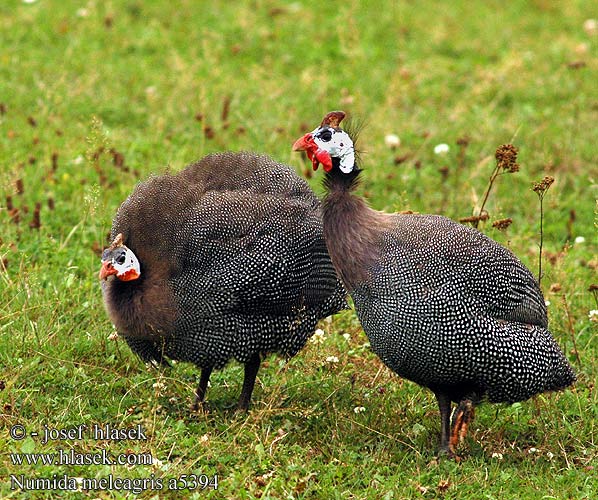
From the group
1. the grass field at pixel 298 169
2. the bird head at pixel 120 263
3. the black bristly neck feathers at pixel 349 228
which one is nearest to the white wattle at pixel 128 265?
the bird head at pixel 120 263

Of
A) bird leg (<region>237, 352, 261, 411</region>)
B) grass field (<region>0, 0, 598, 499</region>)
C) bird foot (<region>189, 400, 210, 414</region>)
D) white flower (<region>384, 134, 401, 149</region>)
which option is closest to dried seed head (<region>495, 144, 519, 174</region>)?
grass field (<region>0, 0, 598, 499</region>)

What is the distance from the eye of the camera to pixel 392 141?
7.07m

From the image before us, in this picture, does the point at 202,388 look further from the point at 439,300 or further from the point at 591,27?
the point at 591,27

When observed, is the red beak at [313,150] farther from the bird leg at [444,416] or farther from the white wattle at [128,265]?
the bird leg at [444,416]

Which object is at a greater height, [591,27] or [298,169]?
[591,27]

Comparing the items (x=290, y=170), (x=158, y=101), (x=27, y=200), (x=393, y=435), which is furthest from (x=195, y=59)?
(x=393, y=435)

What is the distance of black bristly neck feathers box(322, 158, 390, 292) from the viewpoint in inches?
173

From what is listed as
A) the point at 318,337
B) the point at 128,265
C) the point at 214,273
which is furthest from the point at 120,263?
the point at 318,337

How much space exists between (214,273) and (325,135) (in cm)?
75

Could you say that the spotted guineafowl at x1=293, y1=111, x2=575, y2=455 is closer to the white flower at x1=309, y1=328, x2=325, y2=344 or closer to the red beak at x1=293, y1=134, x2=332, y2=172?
the red beak at x1=293, y1=134, x2=332, y2=172

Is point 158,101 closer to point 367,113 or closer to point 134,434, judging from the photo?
point 367,113

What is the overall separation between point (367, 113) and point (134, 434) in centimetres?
411

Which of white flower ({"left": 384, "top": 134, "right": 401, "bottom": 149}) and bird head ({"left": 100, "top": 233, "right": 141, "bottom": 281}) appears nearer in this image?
bird head ({"left": 100, "top": 233, "right": 141, "bottom": 281})

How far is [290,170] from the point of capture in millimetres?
4984
